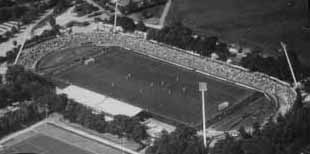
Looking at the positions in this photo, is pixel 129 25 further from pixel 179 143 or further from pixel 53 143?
pixel 179 143

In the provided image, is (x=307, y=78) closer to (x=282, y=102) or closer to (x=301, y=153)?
(x=282, y=102)

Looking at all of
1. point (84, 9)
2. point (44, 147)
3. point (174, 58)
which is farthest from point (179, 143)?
point (84, 9)

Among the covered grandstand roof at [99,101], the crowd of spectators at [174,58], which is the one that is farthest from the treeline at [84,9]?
the covered grandstand roof at [99,101]

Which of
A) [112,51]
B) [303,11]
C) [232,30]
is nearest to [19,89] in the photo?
[112,51]

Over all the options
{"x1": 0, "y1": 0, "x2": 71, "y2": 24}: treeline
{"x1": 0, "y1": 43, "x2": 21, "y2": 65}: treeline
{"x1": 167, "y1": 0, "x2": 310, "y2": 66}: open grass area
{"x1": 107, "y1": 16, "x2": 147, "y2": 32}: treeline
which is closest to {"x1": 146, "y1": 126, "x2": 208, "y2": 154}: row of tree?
{"x1": 167, "y1": 0, "x2": 310, "y2": 66}: open grass area

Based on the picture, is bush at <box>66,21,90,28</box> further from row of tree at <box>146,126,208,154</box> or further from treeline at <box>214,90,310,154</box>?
treeline at <box>214,90,310,154</box>
